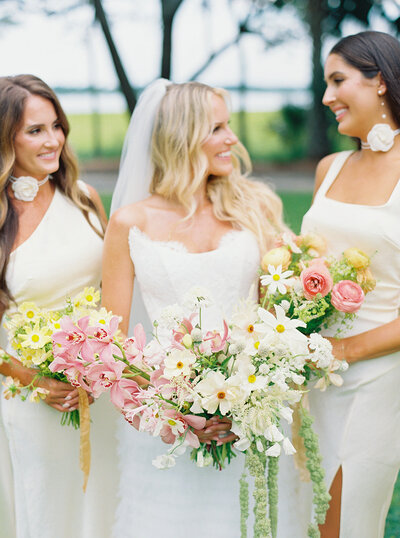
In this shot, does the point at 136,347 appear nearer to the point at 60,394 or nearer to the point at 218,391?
the point at 218,391

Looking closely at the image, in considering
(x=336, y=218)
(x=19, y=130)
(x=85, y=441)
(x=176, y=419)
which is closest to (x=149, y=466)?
(x=85, y=441)

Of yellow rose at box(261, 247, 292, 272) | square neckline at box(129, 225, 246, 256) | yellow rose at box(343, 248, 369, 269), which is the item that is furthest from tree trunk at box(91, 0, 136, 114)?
yellow rose at box(343, 248, 369, 269)

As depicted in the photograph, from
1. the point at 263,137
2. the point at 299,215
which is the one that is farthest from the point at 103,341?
the point at 263,137

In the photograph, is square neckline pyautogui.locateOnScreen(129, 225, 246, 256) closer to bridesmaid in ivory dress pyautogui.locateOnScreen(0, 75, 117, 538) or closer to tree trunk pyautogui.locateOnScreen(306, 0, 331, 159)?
bridesmaid in ivory dress pyautogui.locateOnScreen(0, 75, 117, 538)

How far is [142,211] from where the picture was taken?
3.43 m

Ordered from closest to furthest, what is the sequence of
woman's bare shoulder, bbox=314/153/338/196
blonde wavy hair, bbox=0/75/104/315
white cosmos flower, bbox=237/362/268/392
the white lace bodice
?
white cosmos flower, bbox=237/362/268/392, the white lace bodice, blonde wavy hair, bbox=0/75/104/315, woman's bare shoulder, bbox=314/153/338/196

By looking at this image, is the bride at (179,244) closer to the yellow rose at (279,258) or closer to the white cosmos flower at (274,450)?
the yellow rose at (279,258)

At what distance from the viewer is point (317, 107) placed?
803 inches

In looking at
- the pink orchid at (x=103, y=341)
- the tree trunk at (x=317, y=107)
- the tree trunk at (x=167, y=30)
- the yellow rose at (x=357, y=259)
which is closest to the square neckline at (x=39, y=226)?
the pink orchid at (x=103, y=341)

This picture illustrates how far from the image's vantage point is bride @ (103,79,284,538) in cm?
324

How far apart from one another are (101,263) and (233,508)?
145 centimetres

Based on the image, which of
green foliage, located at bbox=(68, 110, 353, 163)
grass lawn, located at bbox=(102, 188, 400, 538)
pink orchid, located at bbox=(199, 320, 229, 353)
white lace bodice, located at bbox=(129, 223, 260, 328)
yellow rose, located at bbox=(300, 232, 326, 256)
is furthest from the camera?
green foliage, located at bbox=(68, 110, 353, 163)

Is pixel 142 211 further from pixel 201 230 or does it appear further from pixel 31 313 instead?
pixel 31 313

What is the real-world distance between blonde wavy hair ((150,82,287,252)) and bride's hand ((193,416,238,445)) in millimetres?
1095
